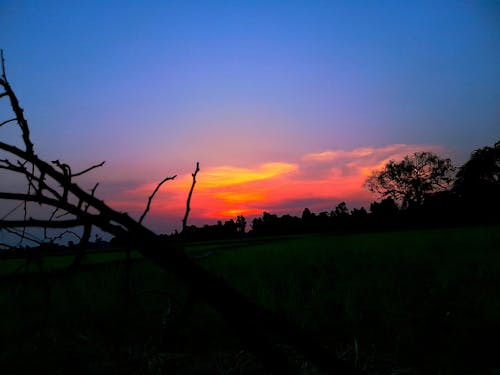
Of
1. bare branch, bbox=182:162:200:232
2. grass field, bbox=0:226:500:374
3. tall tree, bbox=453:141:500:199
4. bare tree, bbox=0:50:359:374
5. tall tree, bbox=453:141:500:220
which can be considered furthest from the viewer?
tall tree, bbox=453:141:500:199

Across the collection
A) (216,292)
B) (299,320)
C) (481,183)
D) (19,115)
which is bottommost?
(299,320)

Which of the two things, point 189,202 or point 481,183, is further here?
point 481,183

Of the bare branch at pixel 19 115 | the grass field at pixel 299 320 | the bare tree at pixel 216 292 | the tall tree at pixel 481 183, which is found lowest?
the grass field at pixel 299 320

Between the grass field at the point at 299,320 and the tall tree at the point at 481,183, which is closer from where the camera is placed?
the grass field at the point at 299,320

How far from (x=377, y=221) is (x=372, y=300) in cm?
4489

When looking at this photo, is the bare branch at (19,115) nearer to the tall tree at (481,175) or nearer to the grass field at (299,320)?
the grass field at (299,320)

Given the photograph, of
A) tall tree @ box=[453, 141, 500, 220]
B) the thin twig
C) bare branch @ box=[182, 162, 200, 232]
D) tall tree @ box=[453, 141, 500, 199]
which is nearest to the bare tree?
the thin twig

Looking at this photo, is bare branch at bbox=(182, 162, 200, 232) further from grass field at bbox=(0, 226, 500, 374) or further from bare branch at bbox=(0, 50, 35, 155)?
bare branch at bbox=(0, 50, 35, 155)

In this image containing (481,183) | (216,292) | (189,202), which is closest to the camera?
(216,292)

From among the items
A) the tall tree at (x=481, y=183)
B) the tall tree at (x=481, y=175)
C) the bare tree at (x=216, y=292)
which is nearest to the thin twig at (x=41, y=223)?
the bare tree at (x=216, y=292)

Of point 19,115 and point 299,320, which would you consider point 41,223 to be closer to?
point 19,115

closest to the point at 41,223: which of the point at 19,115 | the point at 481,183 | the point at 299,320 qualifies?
the point at 19,115

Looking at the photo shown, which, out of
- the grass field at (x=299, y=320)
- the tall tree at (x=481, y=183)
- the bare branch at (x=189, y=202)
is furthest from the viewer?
the tall tree at (x=481, y=183)

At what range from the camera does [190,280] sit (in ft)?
1.83
